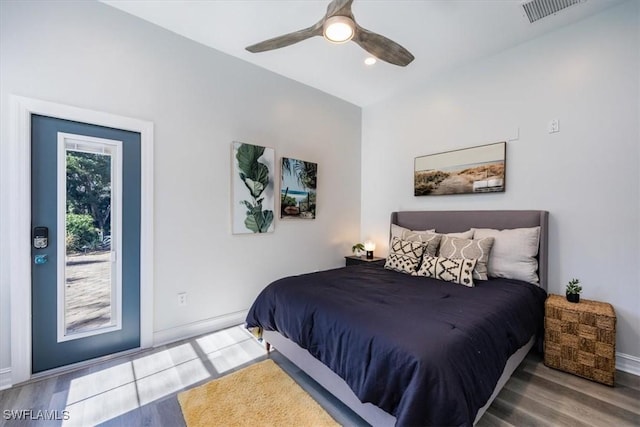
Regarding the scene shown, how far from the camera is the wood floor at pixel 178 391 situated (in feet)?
5.49

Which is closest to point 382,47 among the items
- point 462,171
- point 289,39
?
point 289,39

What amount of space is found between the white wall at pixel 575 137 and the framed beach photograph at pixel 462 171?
0.09 meters

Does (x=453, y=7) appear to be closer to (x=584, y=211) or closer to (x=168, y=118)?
(x=584, y=211)

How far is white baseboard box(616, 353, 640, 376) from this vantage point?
218 centimetres

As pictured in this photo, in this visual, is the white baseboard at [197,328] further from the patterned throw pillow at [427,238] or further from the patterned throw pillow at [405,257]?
the patterned throw pillow at [427,238]

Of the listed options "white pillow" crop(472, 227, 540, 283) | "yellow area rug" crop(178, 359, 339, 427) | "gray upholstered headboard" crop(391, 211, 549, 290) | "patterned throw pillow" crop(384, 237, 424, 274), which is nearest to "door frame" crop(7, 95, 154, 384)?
"yellow area rug" crop(178, 359, 339, 427)

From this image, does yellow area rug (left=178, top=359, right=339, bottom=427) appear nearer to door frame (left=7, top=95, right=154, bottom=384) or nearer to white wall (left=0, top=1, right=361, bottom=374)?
white wall (left=0, top=1, right=361, bottom=374)

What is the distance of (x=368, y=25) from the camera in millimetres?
2482

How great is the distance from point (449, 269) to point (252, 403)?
75.0 inches

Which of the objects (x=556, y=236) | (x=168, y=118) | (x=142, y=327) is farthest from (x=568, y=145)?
(x=142, y=327)

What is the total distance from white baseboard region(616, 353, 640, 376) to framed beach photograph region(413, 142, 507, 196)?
65.5 inches

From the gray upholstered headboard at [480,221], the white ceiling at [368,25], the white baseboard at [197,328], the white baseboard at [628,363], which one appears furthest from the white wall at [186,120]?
the white baseboard at [628,363]

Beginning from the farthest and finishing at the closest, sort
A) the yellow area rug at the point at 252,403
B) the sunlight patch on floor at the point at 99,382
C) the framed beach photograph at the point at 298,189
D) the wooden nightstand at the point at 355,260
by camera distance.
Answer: the wooden nightstand at the point at 355,260 < the framed beach photograph at the point at 298,189 < the sunlight patch on floor at the point at 99,382 < the yellow area rug at the point at 252,403

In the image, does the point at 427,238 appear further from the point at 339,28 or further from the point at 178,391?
the point at 178,391
